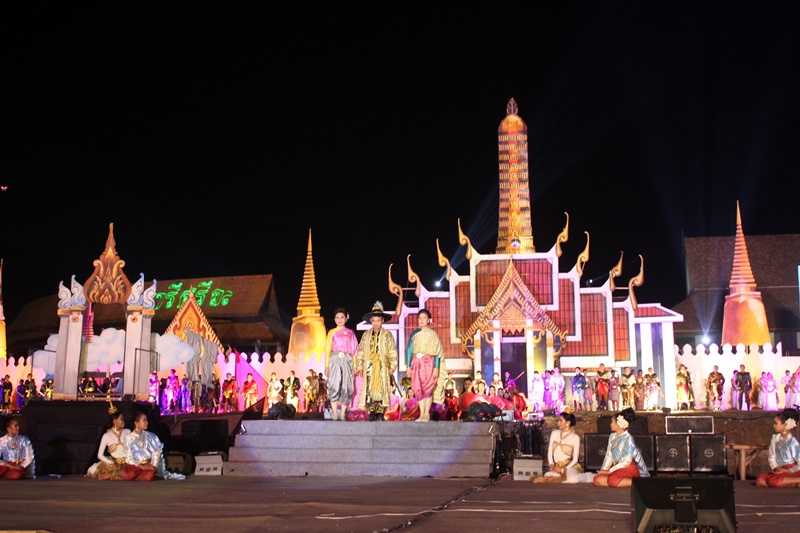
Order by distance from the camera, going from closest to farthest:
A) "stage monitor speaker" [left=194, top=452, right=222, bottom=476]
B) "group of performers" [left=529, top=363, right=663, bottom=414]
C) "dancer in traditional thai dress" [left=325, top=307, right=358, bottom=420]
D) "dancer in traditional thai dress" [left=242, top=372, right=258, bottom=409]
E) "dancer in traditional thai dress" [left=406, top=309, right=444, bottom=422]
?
"stage monitor speaker" [left=194, top=452, right=222, bottom=476] → "dancer in traditional thai dress" [left=406, top=309, right=444, bottom=422] → "dancer in traditional thai dress" [left=325, top=307, right=358, bottom=420] → "group of performers" [left=529, top=363, right=663, bottom=414] → "dancer in traditional thai dress" [left=242, top=372, right=258, bottom=409]

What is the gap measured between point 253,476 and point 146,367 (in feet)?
25.9

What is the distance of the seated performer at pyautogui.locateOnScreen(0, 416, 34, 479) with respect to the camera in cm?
1034

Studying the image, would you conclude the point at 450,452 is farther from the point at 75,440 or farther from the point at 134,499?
the point at 75,440

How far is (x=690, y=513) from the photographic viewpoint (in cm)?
542

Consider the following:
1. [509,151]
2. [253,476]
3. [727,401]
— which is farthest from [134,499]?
[509,151]

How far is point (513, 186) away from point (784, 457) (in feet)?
67.6

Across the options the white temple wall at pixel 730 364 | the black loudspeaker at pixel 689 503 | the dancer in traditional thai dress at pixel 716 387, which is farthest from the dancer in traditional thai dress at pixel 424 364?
the white temple wall at pixel 730 364

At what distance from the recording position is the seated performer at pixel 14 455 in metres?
10.3

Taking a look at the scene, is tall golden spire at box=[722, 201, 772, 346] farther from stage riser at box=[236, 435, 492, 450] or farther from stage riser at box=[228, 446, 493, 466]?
stage riser at box=[228, 446, 493, 466]

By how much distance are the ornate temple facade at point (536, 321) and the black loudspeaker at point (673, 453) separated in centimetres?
1410

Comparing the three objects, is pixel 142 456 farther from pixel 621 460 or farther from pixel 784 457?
pixel 784 457

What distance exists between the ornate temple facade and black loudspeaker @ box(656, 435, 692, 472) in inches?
555

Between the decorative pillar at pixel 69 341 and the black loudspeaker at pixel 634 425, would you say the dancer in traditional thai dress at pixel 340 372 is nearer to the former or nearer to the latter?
the black loudspeaker at pixel 634 425

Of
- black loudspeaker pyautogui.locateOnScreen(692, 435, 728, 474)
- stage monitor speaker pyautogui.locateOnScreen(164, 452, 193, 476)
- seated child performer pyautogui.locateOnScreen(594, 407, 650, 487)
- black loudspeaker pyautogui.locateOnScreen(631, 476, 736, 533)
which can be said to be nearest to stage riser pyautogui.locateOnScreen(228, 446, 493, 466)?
stage monitor speaker pyautogui.locateOnScreen(164, 452, 193, 476)
